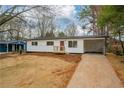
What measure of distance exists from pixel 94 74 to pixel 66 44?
2855 millimetres

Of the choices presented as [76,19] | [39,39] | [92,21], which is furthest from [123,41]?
[39,39]

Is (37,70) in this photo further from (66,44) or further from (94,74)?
(66,44)

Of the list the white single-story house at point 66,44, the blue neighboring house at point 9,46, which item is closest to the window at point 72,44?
the white single-story house at point 66,44

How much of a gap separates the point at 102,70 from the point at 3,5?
3.30m

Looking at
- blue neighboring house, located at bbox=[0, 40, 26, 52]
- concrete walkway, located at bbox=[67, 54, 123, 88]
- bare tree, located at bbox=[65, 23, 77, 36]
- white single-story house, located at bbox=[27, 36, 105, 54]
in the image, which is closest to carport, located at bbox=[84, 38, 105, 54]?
white single-story house, located at bbox=[27, 36, 105, 54]

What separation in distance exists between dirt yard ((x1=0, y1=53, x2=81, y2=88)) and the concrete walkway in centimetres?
20

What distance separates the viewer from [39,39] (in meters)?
8.73

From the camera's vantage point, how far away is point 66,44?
27.3ft

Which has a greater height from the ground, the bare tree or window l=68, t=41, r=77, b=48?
the bare tree

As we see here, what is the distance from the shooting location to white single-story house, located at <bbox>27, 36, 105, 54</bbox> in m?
7.66

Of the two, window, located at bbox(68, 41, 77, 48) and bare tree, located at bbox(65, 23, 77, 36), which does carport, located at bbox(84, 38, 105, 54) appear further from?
bare tree, located at bbox(65, 23, 77, 36)
